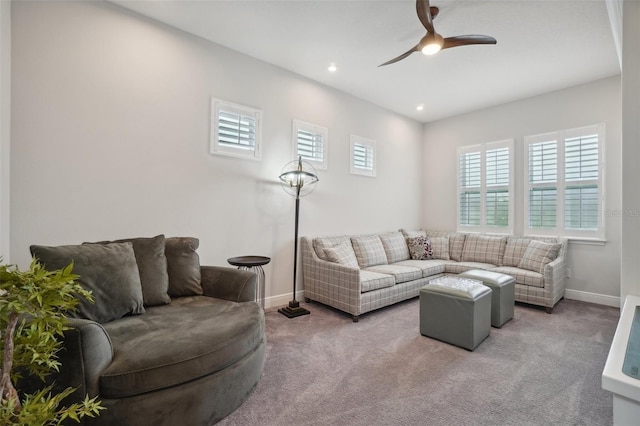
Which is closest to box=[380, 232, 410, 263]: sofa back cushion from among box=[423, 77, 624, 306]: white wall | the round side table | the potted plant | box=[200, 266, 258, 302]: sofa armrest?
box=[423, 77, 624, 306]: white wall

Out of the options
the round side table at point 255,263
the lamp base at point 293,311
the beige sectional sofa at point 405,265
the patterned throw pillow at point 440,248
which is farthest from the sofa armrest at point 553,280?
→ the round side table at point 255,263

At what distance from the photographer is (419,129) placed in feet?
19.5

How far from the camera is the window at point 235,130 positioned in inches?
128

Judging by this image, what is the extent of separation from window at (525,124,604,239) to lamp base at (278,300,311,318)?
3.68 metres

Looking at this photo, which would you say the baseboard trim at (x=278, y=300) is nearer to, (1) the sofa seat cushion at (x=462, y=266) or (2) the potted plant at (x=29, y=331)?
(1) the sofa seat cushion at (x=462, y=266)

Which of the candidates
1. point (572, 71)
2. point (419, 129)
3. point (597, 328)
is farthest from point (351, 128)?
point (597, 328)

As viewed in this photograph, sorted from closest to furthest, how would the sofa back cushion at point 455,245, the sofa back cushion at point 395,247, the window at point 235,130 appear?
the window at point 235,130
the sofa back cushion at point 395,247
the sofa back cushion at point 455,245

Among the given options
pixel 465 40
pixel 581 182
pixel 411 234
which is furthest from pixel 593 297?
pixel 465 40

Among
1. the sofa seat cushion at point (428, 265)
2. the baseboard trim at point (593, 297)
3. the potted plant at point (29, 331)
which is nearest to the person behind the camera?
the potted plant at point (29, 331)

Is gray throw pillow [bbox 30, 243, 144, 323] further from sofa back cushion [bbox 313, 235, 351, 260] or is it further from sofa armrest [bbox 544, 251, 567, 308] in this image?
sofa armrest [bbox 544, 251, 567, 308]

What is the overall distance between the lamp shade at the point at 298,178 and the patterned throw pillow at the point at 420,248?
204 centimetres

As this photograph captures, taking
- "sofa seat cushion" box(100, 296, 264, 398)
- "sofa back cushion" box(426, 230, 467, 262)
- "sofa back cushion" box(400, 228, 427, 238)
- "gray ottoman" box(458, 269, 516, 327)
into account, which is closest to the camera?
"sofa seat cushion" box(100, 296, 264, 398)

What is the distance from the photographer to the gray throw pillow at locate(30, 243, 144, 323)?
1.80 m

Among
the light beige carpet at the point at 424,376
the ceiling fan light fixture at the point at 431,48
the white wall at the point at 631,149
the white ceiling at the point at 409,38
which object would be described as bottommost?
the light beige carpet at the point at 424,376
